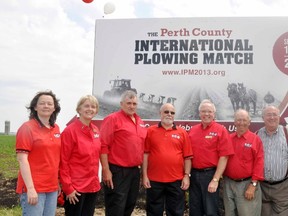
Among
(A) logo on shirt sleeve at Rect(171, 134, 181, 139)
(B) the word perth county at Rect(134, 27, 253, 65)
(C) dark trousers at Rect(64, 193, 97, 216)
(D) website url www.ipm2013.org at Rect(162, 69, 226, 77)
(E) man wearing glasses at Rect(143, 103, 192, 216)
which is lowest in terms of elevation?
(C) dark trousers at Rect(64, 193, 97, 216)

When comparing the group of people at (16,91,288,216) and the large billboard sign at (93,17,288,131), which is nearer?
the group of people at (16,91,288,216)

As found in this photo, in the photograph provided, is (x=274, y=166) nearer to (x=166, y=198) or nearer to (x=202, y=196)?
(x=202, y=196)

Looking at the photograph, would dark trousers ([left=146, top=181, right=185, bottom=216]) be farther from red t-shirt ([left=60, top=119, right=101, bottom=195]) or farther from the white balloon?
the white balloon

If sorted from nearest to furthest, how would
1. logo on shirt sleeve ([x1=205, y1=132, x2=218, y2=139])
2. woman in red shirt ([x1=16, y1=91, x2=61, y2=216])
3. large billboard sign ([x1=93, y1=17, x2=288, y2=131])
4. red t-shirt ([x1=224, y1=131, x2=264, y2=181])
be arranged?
woman in red shirt ([x1=16, y1=91, x2=61, y2=216]), red t-shirt ([x1=224, y1=131, x2=264, y2=181]), logo on shirt sleeve ([x1=205, y1=132, x2=218, y2=139]), large billboard sign ([x1=93, y1=17, x2=288, y2=131])

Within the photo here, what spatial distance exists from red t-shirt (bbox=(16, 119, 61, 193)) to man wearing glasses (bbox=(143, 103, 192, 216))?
1.31m

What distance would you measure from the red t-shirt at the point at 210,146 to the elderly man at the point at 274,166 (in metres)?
0.53

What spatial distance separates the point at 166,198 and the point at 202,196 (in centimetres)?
45

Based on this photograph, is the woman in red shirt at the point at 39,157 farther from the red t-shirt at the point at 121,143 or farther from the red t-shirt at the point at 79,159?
the red t-shirt at the point at 121,143

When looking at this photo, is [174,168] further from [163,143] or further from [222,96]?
[222,96]

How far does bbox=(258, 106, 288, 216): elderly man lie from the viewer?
4652mm

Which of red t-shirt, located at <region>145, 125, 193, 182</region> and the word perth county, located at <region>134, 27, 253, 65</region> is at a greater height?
the word perth county, located at <region>134, 27, 253, 65</region>

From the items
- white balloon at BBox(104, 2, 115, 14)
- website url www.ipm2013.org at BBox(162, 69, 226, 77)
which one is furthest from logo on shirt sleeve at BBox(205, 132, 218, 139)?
white balloon at BBox(104, 2, 115, 14)

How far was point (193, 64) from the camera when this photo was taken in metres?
6.21

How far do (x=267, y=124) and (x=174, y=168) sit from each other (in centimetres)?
127
